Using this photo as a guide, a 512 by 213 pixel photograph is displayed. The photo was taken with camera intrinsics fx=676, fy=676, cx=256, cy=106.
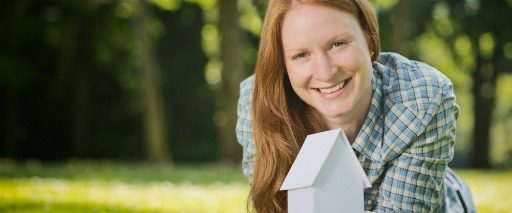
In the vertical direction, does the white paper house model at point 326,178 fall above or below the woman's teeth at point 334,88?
below

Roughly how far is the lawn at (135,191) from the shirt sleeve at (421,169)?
3637mm

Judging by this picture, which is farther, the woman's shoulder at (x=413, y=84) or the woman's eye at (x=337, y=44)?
the woman's shoulder at (x=413, y=84)

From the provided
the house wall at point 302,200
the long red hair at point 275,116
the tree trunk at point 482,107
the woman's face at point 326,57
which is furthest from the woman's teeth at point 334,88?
the tree trunk at point 482,107

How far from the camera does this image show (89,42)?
25.5 metres

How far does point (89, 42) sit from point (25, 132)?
5.62 meters

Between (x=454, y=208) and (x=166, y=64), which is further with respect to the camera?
(x=166, y=64)

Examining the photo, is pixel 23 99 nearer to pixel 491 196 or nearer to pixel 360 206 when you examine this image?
pixel 491 196

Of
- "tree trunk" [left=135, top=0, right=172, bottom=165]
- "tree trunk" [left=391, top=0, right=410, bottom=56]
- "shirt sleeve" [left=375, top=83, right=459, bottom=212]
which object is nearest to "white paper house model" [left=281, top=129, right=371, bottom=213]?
"shirt sleeve" [left=375, top=83, right=459, bottom=212]

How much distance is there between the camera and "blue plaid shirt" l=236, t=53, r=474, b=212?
9.68 feet

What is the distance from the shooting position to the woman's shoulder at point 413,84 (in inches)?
119

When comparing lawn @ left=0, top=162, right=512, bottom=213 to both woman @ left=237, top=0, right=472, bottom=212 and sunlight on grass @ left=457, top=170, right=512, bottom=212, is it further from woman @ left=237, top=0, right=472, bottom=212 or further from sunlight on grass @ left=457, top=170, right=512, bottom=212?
woman @ left=237, top=0, right=472, bottom=212

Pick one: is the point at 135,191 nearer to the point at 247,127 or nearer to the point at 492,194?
the point at 492,194

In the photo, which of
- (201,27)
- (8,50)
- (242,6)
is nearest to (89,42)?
(8,50)

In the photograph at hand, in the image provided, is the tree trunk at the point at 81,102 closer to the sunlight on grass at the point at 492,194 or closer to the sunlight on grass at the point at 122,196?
the sunlight on grass at the point at 122,196
